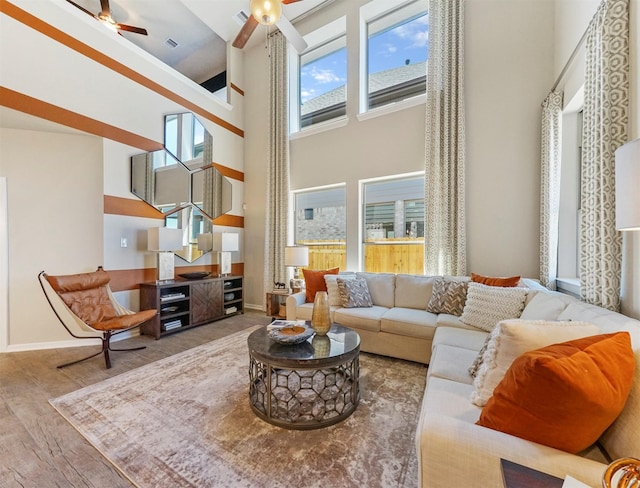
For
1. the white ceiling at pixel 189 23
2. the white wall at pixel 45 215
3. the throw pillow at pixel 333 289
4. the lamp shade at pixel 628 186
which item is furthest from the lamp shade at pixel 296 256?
the white ceiling at pixel 189 23

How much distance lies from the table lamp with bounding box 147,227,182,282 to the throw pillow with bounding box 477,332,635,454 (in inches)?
152

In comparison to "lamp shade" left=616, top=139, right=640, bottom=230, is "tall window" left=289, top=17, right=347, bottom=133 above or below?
above

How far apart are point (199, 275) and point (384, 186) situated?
128 inches

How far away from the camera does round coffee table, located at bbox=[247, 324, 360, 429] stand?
175 centimetres

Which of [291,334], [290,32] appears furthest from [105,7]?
[291,334]

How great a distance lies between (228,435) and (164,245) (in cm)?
274

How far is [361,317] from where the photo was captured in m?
2.95

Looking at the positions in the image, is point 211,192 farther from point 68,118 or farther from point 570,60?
point 570,60

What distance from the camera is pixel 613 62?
5.39 feet

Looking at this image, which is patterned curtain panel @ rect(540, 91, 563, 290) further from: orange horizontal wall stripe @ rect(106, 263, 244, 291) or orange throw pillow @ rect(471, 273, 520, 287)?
orange horizontal wall stripe @ rect(106, 263, 244, 291)

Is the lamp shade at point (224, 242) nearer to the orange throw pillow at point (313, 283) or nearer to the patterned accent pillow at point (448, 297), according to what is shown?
the orange throw pillow at point (313, 283)

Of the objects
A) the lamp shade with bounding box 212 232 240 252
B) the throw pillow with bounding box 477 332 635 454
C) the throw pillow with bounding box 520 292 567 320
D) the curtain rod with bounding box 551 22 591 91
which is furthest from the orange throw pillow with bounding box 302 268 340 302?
the curtain rod with bounding box 551 22 591 91

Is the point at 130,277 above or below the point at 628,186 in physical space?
below

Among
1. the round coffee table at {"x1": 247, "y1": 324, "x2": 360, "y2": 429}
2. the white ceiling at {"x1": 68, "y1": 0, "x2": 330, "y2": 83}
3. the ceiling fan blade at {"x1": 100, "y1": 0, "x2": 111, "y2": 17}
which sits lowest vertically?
the round coffee table at {"x1": 247, "y1": 324, "x2": 360, "y2": 429}
